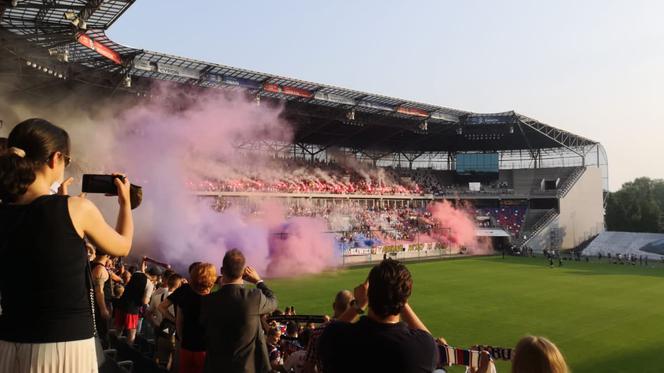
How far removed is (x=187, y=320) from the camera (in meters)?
4.65

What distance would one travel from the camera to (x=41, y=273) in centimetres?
220

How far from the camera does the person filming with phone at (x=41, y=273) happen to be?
2168 millimetres

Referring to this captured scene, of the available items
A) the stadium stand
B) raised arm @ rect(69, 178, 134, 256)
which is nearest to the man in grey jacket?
raised arm @ rect(69, 178, 134, 256)

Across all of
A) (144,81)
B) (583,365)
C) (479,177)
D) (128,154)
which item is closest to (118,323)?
(583,365)

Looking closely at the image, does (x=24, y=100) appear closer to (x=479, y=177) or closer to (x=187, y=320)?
(x=187, y=320)

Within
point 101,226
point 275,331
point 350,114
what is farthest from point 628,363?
point 350,114

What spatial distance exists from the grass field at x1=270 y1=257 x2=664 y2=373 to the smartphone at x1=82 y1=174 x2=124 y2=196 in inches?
482

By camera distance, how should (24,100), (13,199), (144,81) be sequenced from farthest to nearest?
(144,81) < (24,100) < (13,199)

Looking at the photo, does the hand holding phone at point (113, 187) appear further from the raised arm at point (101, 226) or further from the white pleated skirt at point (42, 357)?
the white pleated skirt at point (42, 357)

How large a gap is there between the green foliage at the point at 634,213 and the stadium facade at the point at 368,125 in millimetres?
9096

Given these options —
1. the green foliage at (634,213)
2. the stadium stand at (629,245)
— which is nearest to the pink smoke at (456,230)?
the stadium stand at (629,245)

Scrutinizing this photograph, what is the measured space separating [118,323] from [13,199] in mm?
5831

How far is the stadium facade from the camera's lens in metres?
25.4

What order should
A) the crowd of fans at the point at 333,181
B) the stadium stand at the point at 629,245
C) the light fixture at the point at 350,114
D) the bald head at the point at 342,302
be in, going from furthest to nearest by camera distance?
the stadium stand at the point at 629,245, the light fixture at the point at 350,114, the crowd of fans at the point at 333,181, the bald head at the point at 342,302
